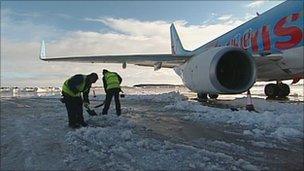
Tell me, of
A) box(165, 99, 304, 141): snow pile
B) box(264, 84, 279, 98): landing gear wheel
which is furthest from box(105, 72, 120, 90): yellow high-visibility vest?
box(264, 84, 279, 98): landing gear wheel

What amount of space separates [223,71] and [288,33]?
2.15m

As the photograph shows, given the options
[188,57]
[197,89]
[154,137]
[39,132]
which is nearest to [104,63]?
[188,57]

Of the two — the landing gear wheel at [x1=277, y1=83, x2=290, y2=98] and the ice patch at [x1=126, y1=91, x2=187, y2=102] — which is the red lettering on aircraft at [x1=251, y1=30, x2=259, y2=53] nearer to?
the ice patch at [x1=126, y1=91, x2=187, y2=102]

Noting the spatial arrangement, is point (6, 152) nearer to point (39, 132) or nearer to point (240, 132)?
point (39, 132)

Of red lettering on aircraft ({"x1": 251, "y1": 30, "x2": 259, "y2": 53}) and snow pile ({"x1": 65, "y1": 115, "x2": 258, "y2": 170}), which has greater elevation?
red lettering on aircraft ({"x1": 251, "y1": 30, "x2": 259, "y2": 53})

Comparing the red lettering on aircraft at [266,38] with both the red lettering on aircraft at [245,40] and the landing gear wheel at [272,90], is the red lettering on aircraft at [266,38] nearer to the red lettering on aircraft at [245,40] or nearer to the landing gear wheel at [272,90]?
the red lettering on aircraft at [245,40]

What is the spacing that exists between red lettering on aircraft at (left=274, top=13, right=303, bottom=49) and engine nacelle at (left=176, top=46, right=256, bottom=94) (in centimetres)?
105

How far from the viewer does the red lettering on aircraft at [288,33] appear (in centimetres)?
893

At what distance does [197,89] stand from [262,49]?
242 cm

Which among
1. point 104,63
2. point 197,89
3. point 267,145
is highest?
point 104,63

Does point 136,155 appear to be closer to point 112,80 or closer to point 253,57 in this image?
point 112,80

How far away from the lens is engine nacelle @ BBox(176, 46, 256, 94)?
9148mm

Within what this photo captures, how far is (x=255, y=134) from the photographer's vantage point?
5.84 metres

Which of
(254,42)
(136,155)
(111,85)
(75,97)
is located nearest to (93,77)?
(75,97)
